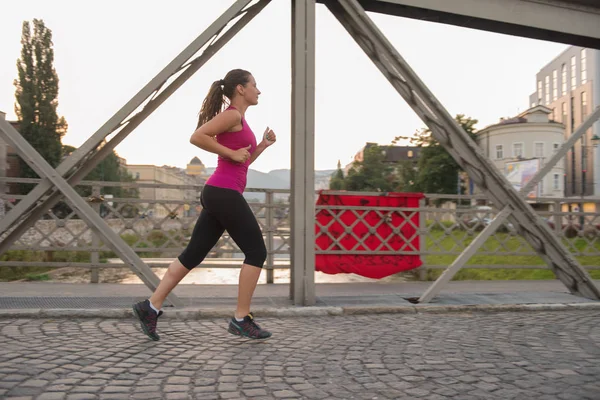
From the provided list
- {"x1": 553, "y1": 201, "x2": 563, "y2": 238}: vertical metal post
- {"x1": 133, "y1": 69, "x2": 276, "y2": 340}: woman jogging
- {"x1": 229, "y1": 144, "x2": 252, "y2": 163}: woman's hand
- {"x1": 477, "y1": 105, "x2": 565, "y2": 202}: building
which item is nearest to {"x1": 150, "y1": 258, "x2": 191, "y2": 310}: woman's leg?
{"x1": 133, "y1": 69, "x2": 276, "y2": 340}: woman jogging

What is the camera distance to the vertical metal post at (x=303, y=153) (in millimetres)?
5160

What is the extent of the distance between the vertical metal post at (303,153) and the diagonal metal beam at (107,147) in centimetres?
53

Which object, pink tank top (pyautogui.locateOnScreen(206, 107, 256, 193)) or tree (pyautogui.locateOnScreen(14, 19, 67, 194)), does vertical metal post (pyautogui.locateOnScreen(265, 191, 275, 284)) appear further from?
tree (pyautogui.locateOnScreen(14, 19, 67, 194))

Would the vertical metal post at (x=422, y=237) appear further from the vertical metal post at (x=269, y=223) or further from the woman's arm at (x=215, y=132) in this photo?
the woman's arm at (x=215, y=132)

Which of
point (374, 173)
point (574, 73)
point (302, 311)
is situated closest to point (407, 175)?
point (374, 173)

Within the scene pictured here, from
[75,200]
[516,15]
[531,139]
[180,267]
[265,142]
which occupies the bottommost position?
[180,267]

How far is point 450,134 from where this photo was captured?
18.0 feet

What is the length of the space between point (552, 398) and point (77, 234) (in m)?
5.94

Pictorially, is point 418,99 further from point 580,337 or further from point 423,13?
point 580,337

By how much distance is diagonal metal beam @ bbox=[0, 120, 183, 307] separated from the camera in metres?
4.45

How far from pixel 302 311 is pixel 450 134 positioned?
2450 millimetres

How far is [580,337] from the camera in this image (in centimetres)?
416

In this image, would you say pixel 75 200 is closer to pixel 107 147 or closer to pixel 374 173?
pixel 107 147

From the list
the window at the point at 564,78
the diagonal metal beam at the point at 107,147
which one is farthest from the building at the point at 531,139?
the diagonal metal beam at the point at 107,147
